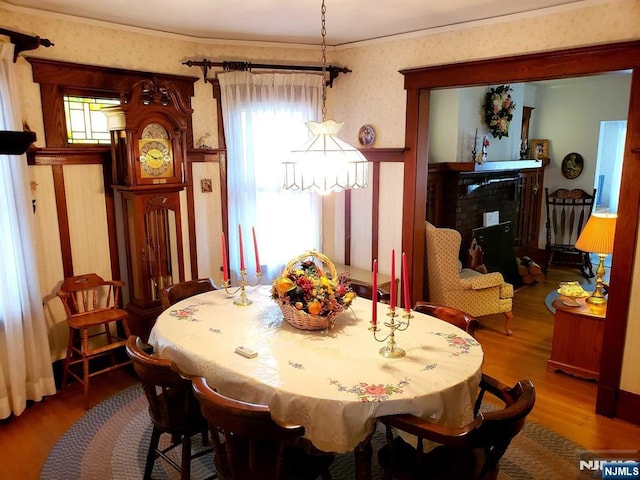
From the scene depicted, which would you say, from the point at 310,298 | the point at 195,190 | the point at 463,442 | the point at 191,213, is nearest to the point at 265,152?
the point at 195,190

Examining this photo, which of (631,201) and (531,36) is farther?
(531,36)

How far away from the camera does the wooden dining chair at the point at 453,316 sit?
250 cm

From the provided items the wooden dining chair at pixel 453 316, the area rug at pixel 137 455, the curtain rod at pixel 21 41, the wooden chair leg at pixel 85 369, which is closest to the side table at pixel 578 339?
the area rug at pixel 137 455

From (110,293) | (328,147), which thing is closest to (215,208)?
(110,293)

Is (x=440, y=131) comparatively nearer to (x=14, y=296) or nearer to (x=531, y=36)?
(x=531, y=36)

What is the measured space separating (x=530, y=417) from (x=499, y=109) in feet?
11.4

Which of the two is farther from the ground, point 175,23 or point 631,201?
point 175,23

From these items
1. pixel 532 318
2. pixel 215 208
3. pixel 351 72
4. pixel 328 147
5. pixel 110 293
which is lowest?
pixel 532 318

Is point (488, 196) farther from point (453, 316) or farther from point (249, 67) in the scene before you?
point (453, 316)

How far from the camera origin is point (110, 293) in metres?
3.66

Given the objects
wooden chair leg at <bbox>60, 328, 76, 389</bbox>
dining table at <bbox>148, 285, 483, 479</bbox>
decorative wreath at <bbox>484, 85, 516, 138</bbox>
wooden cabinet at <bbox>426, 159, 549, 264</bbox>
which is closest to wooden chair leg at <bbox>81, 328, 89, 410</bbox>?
wooden chair leg at <bbox>60, 328, 76, 389</bbox>

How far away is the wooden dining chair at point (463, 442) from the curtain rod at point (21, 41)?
2.92 m

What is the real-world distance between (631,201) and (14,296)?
3.79 metres

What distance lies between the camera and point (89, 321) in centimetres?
324
